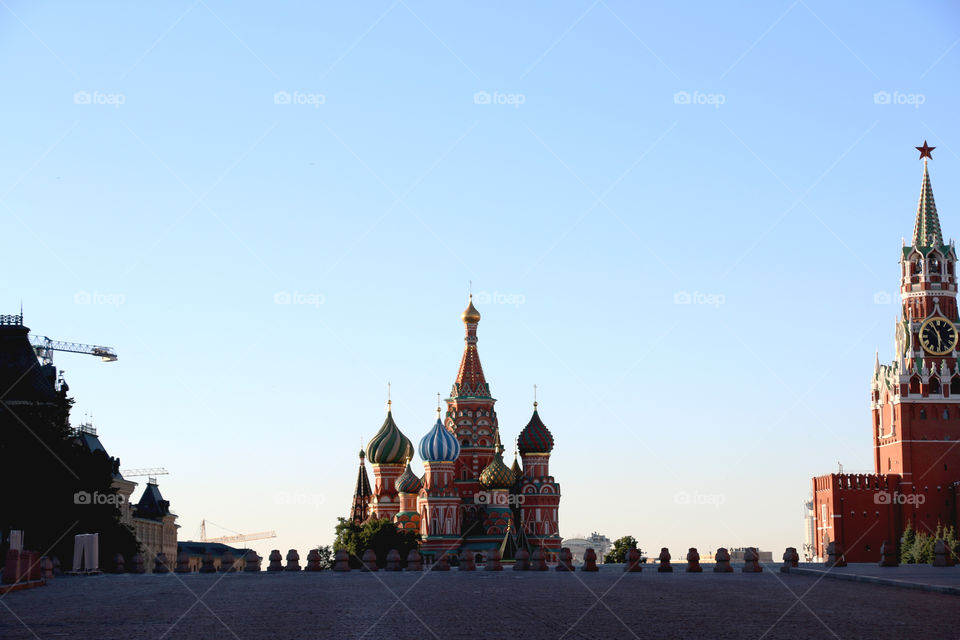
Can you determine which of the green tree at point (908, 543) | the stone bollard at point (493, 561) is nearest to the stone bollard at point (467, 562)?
the stone bollard at point (493, 561)

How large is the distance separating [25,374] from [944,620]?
4330cm

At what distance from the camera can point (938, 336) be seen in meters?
131

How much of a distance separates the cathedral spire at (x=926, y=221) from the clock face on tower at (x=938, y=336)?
8.24 metres

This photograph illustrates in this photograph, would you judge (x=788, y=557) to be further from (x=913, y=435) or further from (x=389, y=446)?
(x=913, y=435)

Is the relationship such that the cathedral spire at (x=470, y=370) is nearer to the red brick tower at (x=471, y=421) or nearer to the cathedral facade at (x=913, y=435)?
the red brick tower at (x=471, y=421)

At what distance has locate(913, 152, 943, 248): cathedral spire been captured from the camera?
5290 inches

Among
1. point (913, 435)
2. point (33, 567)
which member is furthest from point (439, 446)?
point (33, 567)

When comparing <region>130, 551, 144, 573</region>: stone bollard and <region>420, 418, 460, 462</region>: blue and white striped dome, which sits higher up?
<region>420, 418, 460, 462</region>: blue and white striped dome

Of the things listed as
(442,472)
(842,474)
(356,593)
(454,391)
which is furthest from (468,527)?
(356,593)

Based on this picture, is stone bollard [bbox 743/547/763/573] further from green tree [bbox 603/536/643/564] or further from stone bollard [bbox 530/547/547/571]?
green tree [bbox 603/536/643/564]

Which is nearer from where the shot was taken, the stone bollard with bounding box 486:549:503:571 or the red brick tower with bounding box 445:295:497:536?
the stone bollard with bounding box 486:549:503:571

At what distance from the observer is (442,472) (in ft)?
351

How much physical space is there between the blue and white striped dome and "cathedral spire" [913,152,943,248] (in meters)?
55.6

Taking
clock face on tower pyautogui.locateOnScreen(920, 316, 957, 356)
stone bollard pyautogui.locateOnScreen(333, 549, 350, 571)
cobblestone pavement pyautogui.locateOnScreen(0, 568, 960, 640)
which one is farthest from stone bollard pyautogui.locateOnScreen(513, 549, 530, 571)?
clock face on tower pyautogui.locateOnScreen(920, 316, 957, 356)
